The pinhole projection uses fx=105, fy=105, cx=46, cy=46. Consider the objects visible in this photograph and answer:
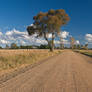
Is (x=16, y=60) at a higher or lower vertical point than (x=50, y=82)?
higher

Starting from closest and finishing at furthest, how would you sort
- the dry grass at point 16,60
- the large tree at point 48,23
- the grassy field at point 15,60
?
the grassy field at point 15,60
the dry grass at point 16,60
the large tree at point 48,23

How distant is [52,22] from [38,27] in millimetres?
4316

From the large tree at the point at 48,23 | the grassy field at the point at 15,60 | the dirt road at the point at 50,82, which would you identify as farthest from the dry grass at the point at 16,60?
the large tree at the point at 48,23

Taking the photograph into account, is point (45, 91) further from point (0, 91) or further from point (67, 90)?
point (0, 91)

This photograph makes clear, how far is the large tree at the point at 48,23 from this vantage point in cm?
2833

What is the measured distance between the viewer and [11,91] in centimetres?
364

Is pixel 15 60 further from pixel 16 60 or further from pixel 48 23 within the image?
pixel 48 23

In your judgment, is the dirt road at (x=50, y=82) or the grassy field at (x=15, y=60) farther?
the grassy field at (x=15, y=60)

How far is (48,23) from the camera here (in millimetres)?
28172

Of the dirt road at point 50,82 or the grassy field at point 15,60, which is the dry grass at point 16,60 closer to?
the grassy field at point 15,60

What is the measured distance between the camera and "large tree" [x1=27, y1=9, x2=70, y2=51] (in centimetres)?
2833

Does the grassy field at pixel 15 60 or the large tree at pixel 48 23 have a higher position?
the large tree at pixel 48 23

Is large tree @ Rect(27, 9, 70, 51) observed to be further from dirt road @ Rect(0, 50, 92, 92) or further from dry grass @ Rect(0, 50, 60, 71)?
dirt road @ Rect(0, 50, 92, 92)

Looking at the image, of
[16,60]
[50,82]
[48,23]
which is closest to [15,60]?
[16,60]
